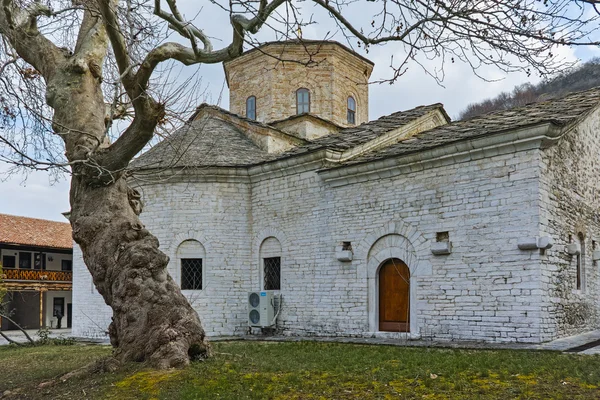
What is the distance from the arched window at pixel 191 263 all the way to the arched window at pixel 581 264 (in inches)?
337

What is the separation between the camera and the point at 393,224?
10.9 m

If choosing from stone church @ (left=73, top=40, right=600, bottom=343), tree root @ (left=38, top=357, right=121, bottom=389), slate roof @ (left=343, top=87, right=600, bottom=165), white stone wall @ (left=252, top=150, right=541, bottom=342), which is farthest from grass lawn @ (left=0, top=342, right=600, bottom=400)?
slate roof @ (left=343, top=87, right=600, bottom=165)

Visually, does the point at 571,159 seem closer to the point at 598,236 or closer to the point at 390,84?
the point at 598,236

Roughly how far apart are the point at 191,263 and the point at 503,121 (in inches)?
322

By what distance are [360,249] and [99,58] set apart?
652 centimetres

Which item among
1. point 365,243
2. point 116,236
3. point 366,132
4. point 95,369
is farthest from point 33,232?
point 95,369

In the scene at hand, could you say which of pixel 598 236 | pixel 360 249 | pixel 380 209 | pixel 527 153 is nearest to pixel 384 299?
pixel 360 249

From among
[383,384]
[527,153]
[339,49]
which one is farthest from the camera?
[339,49]

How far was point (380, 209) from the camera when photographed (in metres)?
11.2

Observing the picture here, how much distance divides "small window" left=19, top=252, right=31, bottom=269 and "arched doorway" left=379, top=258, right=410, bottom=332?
21.6 m

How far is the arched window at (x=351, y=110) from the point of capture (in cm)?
1834

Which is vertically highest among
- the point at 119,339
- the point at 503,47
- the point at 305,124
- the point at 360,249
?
the point at 305,124

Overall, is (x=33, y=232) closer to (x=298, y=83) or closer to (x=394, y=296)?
(x=298, y=83)

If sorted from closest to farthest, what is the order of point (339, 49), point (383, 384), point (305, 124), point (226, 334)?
point (383, 384) < point (226, 334) < point (305, 124) < point (339, 49)
